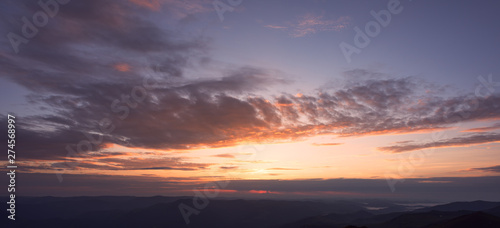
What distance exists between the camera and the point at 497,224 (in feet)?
572

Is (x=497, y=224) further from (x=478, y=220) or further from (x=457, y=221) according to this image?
(x=457, y=221)

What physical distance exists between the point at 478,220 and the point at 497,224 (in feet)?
37.5

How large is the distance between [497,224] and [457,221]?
2418cm

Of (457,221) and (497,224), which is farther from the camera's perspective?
(457,221)

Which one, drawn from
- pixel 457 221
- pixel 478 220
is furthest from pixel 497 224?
pixel 457 221

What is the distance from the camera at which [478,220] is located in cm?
18512

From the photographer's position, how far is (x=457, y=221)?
195m
